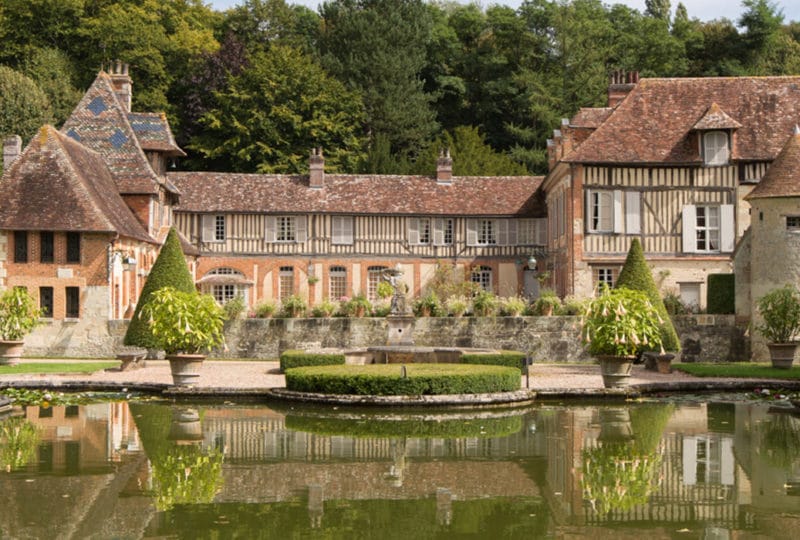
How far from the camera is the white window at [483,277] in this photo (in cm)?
3744

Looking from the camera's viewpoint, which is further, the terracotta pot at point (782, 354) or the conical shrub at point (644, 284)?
the conical shrub at point (644, 284)

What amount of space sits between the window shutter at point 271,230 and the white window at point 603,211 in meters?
11.8

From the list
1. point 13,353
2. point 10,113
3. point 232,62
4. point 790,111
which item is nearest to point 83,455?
point 13,353

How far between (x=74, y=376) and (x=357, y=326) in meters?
8.20

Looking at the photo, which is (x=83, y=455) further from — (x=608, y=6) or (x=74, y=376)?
(x=608, y=6)

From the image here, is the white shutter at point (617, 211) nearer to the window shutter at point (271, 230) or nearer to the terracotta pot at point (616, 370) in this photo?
the terracotta pot at point (616, 370)

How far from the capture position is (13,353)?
23156mm

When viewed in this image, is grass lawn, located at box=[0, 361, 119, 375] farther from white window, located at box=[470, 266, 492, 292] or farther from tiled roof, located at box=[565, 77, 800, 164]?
white window, located at box=[470, 266, 492, 292]

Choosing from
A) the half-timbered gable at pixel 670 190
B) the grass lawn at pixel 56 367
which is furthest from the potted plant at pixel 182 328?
the half-timbered gable at pixel 670 190

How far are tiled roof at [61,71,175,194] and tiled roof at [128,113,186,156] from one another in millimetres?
395

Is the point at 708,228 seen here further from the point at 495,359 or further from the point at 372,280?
the point at 372,280

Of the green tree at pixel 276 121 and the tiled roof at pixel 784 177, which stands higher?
the green tree at pixel 276 121

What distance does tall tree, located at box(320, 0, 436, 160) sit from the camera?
4897 cm

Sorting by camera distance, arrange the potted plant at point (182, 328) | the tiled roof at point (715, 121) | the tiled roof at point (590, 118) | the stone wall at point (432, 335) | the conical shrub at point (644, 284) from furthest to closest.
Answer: the tiled roof at point (590, 118), the tiled roof at point (715, 121), the stone wall at point (432, 335), the conical shrub at point (644, 284), the potted plant at point (182, 328)
